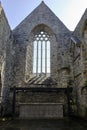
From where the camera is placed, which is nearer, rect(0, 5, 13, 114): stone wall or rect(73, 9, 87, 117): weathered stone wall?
rect(73, 9, 87, 117): weathered stone wall

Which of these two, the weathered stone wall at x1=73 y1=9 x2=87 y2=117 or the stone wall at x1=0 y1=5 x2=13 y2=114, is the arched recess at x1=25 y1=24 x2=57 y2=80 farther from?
the weathered stone wall at x1=73 y1=9 x2=87 y2=117

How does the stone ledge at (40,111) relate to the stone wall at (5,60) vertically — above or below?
below

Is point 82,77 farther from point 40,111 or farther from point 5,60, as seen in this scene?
point 5,60

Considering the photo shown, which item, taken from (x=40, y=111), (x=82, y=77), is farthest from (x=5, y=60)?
(x=82, y=77)

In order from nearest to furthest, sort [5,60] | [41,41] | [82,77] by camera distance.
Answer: [82,77], [5,60], [41,41]

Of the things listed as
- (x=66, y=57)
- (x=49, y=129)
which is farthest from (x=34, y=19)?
(x=49, y=129)

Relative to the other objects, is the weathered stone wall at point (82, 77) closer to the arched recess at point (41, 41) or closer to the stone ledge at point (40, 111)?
the stone ledge at point (40, 111)

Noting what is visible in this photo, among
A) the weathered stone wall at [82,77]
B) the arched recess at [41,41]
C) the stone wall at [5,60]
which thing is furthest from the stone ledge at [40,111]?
the arched recess at [41,41]

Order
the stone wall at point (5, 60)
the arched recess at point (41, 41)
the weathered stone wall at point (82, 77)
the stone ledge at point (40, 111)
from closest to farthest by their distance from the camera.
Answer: the weathered stone wall at point (82, 77), the stone ledge at point (40, 111), the stone wall at point (5, 60), the arched recess at point (41, 41)

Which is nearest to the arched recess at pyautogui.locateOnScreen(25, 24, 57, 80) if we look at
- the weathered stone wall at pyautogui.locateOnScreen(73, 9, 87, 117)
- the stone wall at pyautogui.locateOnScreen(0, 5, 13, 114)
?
the stone wall at pyautogui.locateOnScreen(0, 5, 13, 114)

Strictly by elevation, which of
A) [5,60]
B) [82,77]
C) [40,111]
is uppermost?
[5,60]

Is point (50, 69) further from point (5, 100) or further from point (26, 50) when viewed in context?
point (5, 100)

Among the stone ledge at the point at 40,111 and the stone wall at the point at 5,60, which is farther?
the stone wall at the point at 5,60

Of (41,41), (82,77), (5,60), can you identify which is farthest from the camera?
(41,41)
